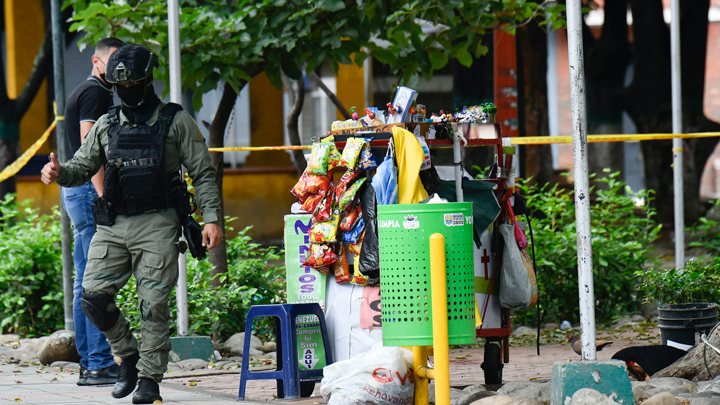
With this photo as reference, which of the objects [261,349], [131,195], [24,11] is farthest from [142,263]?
[24,11]

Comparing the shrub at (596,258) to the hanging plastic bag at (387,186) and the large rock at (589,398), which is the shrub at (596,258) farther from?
the large rock at (589,398)

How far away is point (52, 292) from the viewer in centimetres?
912

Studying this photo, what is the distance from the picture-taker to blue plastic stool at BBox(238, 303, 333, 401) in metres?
5.69

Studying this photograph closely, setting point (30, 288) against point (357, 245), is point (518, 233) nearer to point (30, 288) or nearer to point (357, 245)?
point (357, 245)

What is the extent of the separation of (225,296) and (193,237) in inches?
110

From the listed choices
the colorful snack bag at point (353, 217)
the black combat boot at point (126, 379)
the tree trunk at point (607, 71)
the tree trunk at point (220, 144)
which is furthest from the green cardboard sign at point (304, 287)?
the tree trunk at point (607, 71)

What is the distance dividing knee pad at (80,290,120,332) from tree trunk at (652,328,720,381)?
3.17m

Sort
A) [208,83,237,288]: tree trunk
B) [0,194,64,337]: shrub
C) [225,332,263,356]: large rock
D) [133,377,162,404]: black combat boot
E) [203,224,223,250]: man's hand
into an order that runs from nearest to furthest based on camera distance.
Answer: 1. [133,377,162,404]: black combat boot
2. [203,224,223,250]: man's hand
3. [225,332,263,356]: large rock
4. [208,83,237,288]: tree trunk
5. [0,194,64,337]: shrub

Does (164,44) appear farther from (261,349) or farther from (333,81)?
(333,81)

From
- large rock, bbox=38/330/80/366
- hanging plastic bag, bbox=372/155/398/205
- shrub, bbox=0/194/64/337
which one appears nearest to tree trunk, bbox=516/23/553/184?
Result: shrub, bbox=0/194/64/337

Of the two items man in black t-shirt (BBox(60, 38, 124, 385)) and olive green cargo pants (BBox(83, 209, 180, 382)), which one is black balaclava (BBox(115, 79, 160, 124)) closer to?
olive green cargo pants (BBox(83, 209, 180, 382))

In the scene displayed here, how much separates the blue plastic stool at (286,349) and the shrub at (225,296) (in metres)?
2.43

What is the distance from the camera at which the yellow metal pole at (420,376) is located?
502 cm

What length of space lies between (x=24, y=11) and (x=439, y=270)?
508 inches
